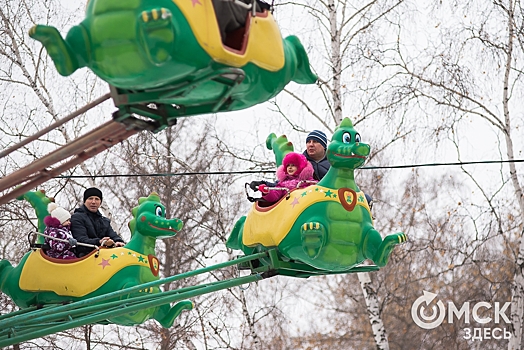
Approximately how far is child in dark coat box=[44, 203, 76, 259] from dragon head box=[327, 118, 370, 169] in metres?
2.15

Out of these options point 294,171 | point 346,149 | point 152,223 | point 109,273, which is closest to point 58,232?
point 109,273

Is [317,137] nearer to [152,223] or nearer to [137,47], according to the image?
[152,223]

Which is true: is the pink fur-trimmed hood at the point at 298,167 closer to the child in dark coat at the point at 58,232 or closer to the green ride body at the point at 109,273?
the green ride body at the point at 109,273

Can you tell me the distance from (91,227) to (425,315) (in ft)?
41.7

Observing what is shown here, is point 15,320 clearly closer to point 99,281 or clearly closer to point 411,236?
point 99,281

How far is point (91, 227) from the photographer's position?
729cm

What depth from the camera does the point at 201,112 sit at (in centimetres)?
461

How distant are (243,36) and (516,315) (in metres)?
8.20

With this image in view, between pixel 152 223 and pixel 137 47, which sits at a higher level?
pixel 152 223

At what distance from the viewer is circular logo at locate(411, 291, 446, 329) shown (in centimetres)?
1820

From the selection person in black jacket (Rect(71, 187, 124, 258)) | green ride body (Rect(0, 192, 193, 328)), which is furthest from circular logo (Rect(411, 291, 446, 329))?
person in black jacket (Rect(71, 187, 124, 258))

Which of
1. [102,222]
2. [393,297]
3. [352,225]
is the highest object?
[393,297]

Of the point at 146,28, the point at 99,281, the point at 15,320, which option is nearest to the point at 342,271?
the point at 99,281

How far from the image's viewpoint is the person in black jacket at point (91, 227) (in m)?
7.08
